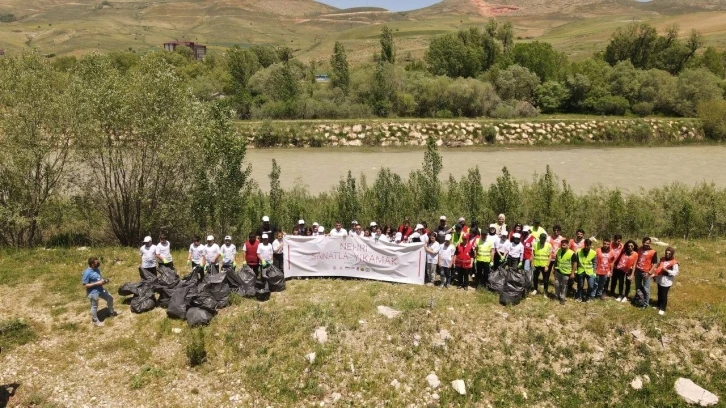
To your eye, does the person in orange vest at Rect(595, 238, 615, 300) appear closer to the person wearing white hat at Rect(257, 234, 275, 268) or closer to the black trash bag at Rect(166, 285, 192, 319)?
the person wearing white hat at Rect(257, 234, 275, 268)

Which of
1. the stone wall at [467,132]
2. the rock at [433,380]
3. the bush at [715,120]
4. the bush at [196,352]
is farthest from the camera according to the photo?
the bush at [715,120]

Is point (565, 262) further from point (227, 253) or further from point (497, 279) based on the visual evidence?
point (227, 253)

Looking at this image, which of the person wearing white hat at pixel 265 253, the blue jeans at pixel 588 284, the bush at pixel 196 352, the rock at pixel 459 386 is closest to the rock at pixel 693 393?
the blue jeans at pixel 588 284

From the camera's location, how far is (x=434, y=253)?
1366 centimetres

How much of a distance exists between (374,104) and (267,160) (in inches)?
804

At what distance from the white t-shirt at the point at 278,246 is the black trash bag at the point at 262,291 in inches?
49.4

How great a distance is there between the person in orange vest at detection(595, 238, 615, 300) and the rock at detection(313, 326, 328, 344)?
7283mm

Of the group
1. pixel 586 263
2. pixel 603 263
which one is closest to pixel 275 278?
pixel 586 263

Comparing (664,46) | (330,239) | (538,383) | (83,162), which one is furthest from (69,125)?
(664,46)

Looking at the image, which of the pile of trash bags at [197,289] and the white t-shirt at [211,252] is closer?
the pile of trash bags at [197,289]

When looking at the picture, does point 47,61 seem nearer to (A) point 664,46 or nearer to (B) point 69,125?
(B) point 69,125

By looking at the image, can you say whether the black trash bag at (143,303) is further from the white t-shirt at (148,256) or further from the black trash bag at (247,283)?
the black trash bag at (247,283)

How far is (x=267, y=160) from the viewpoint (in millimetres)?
38812

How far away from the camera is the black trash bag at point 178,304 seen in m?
12.1
